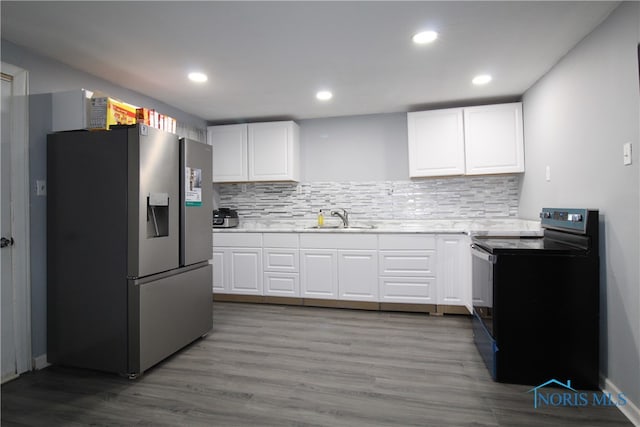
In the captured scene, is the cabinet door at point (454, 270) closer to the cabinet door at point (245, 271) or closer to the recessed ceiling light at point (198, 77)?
the cabinet door at point (245, 271)

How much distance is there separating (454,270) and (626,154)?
192cm

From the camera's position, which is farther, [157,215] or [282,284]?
[282,284]

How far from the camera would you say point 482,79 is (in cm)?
323

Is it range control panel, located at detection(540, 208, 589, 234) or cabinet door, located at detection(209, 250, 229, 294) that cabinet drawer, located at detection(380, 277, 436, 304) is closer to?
range control panel, located at detection(540, 208, 589, 234)

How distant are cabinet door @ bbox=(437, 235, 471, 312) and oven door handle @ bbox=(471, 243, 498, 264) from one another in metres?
0.78

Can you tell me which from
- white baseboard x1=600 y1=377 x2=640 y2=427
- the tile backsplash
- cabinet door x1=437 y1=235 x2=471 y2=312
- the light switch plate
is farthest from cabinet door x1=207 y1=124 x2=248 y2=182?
white baseboard x1=600 y1=377 x2=640 y2=427

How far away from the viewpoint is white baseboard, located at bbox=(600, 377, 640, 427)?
1802mm

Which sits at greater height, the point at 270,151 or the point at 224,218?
the point at 270,151

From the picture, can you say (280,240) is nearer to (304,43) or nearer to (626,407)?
(304,43)

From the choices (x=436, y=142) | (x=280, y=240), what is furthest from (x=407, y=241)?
(x=280, y=240)

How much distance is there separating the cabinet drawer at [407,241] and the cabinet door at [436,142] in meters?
0.76

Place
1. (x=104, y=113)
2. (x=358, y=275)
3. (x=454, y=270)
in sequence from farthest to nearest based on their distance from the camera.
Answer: (x=358, y=275), (x=454, y=270), (x=104, y=113)

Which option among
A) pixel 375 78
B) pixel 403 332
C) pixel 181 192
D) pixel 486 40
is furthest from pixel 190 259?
pixel 486 40

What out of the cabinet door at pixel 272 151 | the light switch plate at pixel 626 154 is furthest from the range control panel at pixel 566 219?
the cabinet door at pixel 272 151
